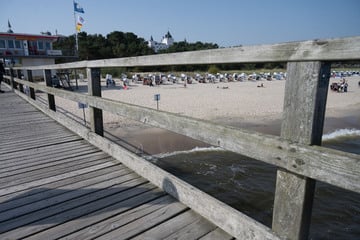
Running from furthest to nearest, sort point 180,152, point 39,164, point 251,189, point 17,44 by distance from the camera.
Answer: point 17,44, point 180,152, point 251,189, point 39,164

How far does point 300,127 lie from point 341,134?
11.4 metres

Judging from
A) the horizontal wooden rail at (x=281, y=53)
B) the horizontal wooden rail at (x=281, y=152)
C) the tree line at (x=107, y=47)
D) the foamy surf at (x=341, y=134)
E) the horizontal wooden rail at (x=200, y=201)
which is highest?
the tree line at (x=107, y=47)

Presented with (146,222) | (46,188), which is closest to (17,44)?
(46,188)

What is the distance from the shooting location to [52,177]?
8.64 feet

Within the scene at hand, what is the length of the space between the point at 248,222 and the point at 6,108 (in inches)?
325

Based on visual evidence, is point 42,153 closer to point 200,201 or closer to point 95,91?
point 95,91

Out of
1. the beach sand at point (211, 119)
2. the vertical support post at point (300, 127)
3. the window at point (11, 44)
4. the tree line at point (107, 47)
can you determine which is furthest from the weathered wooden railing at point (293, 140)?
the tree line at point (107, 47)

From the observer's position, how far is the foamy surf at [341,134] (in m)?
9.89

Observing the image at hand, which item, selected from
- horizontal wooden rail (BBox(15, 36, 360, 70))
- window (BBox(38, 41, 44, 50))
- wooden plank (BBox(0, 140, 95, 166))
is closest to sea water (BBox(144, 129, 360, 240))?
wooden plank (BBox(0, 140, 95, 166))

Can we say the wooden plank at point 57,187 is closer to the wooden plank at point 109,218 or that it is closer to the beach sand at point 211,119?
the wooden plank at point 109,218

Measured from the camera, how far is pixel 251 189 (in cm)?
567

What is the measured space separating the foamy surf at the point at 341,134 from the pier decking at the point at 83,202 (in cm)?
960

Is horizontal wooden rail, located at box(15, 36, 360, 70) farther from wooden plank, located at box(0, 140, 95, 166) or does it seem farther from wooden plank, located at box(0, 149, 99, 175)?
wooden plank, located at box(0, 140, 95, 166)

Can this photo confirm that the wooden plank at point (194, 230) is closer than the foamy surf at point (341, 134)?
Yes
